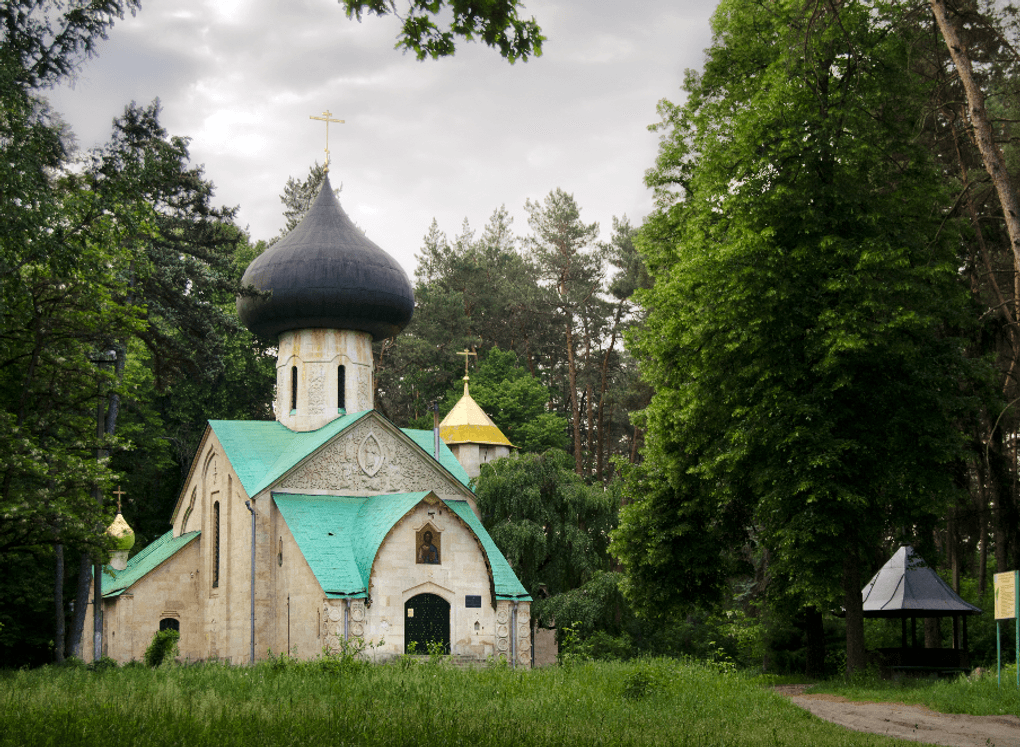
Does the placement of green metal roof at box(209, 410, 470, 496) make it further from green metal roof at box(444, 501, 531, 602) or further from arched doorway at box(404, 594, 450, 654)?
arched doorway at box(404, 594, 450, 654)

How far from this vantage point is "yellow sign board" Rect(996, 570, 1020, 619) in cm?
Answer: 1316

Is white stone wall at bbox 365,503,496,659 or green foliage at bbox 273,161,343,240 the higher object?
green foliage at bbox 273,161,343,240

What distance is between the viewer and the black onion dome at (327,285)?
27500 millimetres

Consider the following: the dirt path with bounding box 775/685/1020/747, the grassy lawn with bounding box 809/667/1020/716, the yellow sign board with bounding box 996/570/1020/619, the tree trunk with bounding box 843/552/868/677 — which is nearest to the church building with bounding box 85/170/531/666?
the tree trunk with bounding box 843/552/868/677

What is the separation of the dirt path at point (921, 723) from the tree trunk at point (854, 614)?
2.52m

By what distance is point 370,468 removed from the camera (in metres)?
25.6

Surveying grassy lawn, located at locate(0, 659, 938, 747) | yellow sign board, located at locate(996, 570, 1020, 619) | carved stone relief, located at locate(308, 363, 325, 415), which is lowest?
grassy lawn, located at locate(0, 659, 938, 747)

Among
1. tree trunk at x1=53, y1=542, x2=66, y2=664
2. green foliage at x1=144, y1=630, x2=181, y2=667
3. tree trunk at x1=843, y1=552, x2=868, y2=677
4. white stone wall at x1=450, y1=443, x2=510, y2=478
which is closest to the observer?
tree trunk at x1=843, y1=552, x2=868, y2=677

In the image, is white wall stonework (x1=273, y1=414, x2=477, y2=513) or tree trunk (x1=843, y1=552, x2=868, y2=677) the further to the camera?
white wall stonework (x1=273, y1=414, x2=477, y2=513)

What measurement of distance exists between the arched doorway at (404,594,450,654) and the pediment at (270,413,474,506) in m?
3.90

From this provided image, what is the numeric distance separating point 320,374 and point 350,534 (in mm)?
6330

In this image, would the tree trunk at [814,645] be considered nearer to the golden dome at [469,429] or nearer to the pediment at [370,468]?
the pediment at [370,468]

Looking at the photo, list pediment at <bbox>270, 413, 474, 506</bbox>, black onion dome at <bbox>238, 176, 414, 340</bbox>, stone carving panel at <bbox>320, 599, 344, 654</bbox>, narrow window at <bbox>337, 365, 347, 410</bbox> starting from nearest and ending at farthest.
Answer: stone carving panel at <bbox>320, 599, 344, 654</bbox> < pediment at <bbox>270, 413, 474, 506</bbox> < black onion dome at <bbox>238, 176, 414, 340</bbox> < narrow window at <bbox>337, 365, 347, 410</bbox>

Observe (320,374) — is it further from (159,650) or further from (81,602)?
(159,650)
